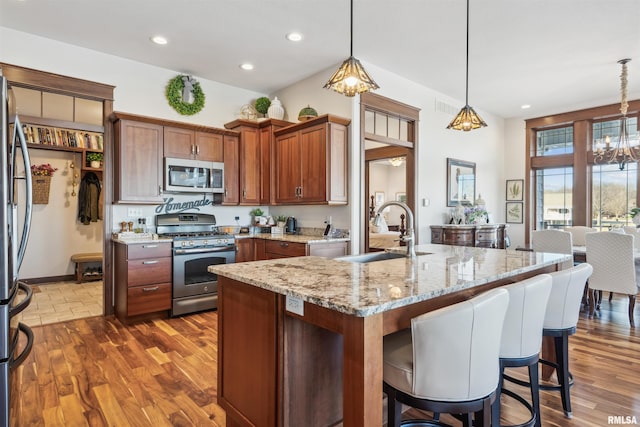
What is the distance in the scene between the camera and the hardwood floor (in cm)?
210

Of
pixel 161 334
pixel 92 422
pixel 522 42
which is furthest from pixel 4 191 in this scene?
pixel 522 42

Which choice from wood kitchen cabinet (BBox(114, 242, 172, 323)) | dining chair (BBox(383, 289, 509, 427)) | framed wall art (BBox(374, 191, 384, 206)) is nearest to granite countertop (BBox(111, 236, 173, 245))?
wood kitchen cabinet (BBox(114, 242, 172, 323))

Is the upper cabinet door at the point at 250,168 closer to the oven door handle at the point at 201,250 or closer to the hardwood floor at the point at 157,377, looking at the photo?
the oven door handle at the point at 201,250

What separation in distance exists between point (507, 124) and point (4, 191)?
7.86 metres

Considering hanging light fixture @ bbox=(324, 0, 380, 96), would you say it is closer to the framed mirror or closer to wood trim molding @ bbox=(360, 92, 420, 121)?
wood trim molding @ bbox=(360, 92, 420, 121)

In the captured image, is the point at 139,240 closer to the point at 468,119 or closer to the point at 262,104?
the point at 262,104

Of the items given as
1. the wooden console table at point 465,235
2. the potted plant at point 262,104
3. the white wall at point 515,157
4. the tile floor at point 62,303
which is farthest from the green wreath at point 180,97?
the white wall at point 515,157

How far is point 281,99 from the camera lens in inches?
211

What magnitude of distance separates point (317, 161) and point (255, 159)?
117 cm

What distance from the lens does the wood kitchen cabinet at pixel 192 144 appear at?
4.35 m

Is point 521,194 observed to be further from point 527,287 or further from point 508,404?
point 527,287

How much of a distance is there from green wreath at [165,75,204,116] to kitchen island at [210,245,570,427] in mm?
3442

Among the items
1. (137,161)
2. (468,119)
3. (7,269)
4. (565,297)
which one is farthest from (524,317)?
(137,161)

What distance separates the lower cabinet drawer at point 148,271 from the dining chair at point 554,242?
14.9 ft
